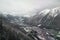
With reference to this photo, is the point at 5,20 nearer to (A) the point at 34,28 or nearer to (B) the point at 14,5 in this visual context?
(B) the point at 14,5

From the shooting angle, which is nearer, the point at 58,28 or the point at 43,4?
the point at 58,28

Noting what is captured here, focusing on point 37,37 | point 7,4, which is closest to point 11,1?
point 7,4

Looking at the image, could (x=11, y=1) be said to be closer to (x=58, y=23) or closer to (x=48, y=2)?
(x=48, y=2)

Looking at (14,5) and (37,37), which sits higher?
(14,5)

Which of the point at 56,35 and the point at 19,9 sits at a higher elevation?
the point at 19,9

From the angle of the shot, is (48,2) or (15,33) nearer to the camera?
(15,33)

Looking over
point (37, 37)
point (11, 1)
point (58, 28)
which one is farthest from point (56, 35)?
point (11, 1)

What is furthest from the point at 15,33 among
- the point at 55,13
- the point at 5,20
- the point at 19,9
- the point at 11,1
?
the point at 55,13

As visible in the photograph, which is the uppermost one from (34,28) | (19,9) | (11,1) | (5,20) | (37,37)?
(11,1)

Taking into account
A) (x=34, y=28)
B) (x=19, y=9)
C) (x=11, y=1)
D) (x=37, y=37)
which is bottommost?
(x=37, y=37)
